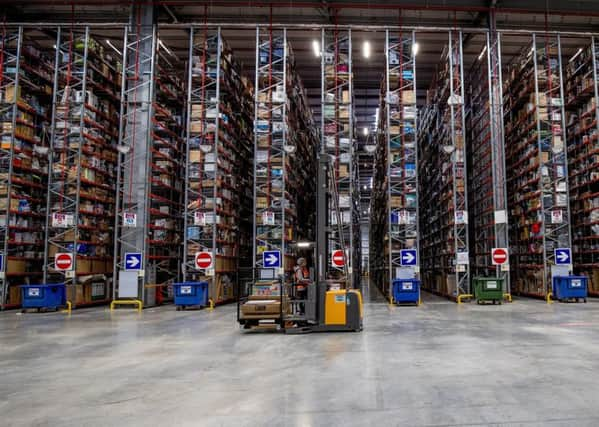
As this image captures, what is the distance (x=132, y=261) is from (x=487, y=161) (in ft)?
47.8

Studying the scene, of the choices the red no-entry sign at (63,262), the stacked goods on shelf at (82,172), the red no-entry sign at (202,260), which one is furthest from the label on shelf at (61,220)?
the red no-entry sign at (202,260)

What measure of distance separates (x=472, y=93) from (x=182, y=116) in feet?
45.9

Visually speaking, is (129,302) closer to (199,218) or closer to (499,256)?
(199,218)

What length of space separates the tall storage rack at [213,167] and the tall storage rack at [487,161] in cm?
1005

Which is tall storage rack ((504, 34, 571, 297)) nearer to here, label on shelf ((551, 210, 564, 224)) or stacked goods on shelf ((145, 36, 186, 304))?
label on shelf ((551, 210, 564, 224))

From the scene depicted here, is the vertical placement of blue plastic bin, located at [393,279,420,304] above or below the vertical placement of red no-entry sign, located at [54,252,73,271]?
below

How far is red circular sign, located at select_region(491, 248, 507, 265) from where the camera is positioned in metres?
16.3

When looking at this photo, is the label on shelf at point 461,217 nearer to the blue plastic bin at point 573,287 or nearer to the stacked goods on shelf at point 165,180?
the blue plastic bin at point 573,287

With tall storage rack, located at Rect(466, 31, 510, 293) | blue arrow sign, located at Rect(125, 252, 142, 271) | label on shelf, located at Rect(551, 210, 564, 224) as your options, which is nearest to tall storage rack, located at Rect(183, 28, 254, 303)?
blue arrow sign, located at Rect(125, 252, 142, 271)

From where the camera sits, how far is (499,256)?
645 inches

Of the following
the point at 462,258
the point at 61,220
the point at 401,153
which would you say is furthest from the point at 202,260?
the point at 462,258

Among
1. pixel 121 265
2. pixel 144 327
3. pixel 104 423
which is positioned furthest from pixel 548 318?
pixel 121 265

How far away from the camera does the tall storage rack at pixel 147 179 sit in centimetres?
1606

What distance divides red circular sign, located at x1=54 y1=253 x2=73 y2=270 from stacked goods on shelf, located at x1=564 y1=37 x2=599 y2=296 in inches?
750
